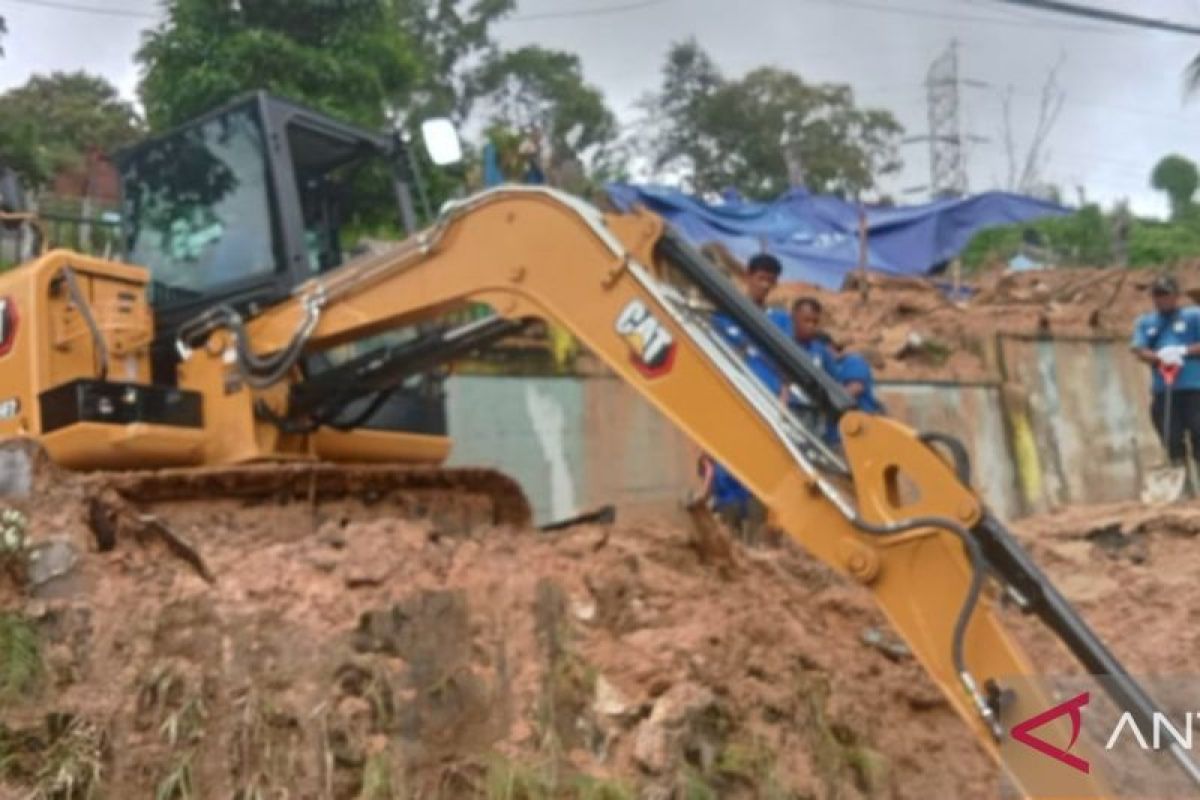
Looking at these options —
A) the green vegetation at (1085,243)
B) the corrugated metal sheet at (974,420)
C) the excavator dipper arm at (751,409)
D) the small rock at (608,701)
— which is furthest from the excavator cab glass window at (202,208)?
the green vegetation at (1085,243)

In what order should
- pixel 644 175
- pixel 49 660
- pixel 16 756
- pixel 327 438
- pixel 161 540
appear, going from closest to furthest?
pixel 16 756 < pixel 49 660 < pixel 161 540 < pixel 327 438 < pixel 644 175

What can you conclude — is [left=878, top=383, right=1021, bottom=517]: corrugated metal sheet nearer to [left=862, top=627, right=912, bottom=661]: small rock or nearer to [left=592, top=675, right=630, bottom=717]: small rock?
[left=862, top=627, right=912, bottom=661]: small rock

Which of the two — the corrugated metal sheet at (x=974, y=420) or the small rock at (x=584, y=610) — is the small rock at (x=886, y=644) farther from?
the corrugated metal sheet at (x=974, y=420)

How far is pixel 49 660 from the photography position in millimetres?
5203

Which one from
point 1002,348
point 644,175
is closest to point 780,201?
point 1002,348

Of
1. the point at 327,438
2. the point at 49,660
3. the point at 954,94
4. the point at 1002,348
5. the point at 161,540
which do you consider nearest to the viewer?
the point at 49,660

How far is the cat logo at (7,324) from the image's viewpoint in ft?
22.9

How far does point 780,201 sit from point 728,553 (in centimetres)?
1491

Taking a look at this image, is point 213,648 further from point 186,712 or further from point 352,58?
point 352,58

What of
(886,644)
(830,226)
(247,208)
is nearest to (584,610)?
(886,644)

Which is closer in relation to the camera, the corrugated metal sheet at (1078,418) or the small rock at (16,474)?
the small rock at (16,474)

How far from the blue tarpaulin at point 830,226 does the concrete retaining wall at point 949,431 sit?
374 cm

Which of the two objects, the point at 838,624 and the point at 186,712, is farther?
the point at 838,624

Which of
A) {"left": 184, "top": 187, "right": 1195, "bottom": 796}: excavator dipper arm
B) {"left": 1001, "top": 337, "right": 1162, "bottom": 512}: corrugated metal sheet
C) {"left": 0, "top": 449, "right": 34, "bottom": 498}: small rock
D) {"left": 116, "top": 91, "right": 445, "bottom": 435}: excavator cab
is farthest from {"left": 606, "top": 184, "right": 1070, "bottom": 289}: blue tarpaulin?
{"left": 0, "top": 449, "right": 34, "bottom": 498}: small rock
